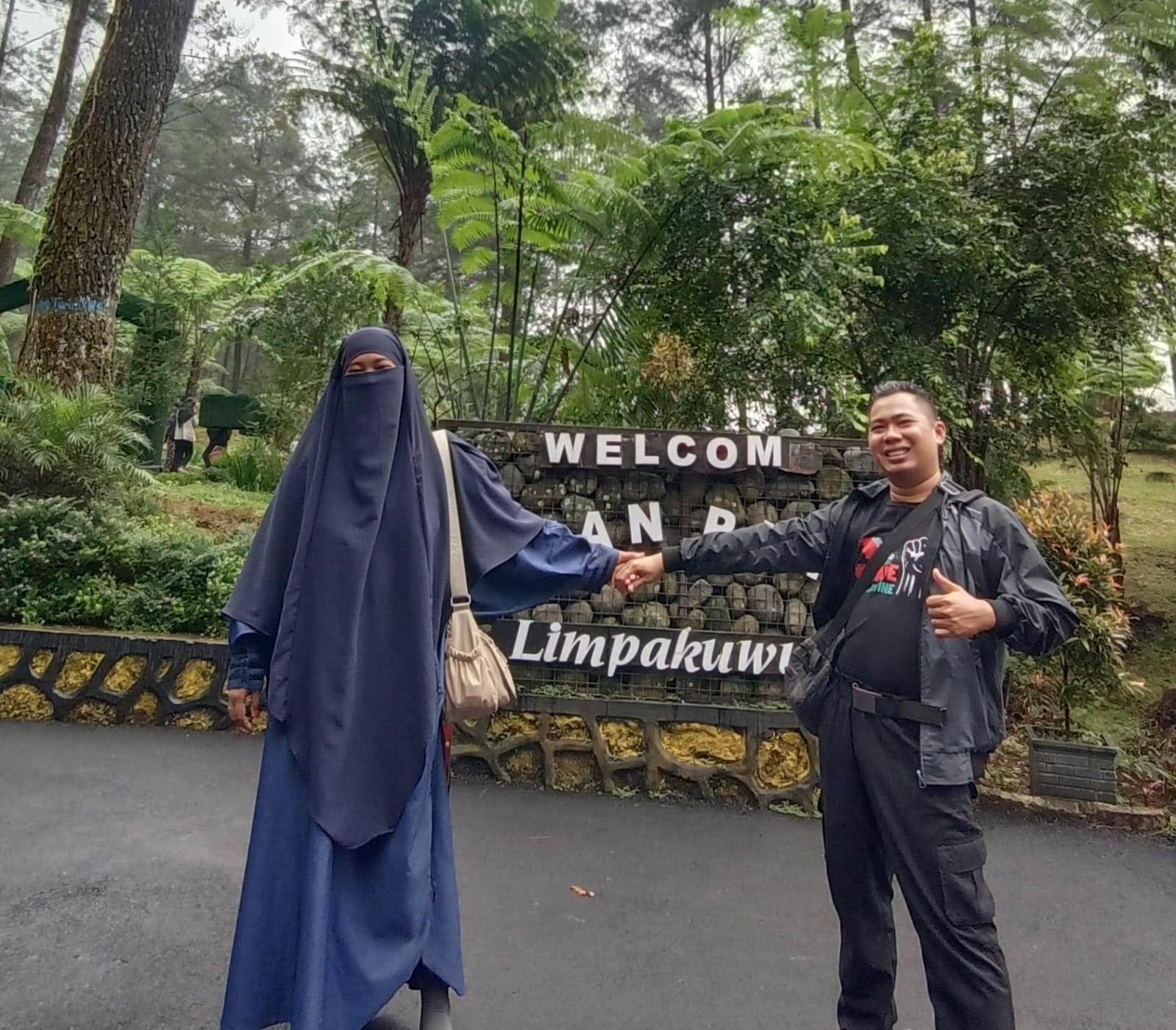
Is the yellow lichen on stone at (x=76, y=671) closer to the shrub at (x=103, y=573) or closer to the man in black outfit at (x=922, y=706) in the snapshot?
the shrub at (x=103, y=573)

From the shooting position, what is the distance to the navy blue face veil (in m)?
2.09

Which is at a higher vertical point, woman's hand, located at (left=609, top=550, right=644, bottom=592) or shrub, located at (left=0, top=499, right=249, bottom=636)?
woman's hand, located at (left=609, top=550, right=644, bottom=592)

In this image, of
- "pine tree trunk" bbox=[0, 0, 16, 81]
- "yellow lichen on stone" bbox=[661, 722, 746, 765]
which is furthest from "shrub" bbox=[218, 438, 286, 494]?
"pine tree trunk" bbox=[0, 0, 16, 81]

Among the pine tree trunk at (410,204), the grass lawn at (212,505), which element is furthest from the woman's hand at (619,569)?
the pine tree trunk at (410,204)

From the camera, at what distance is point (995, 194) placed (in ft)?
20.5

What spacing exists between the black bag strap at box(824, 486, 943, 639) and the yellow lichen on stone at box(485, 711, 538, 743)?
2.67 meters

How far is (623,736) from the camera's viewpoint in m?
4.53

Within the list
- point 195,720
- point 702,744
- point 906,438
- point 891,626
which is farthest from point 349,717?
point 195,720

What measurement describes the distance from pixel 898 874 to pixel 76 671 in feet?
16.1

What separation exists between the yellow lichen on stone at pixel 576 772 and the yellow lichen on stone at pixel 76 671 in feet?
9.53

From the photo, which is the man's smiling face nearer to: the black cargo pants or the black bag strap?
the black bag strap

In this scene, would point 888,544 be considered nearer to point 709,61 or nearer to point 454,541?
point 454,541

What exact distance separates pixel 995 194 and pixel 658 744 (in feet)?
16.1

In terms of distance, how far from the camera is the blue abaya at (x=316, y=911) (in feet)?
6.72
